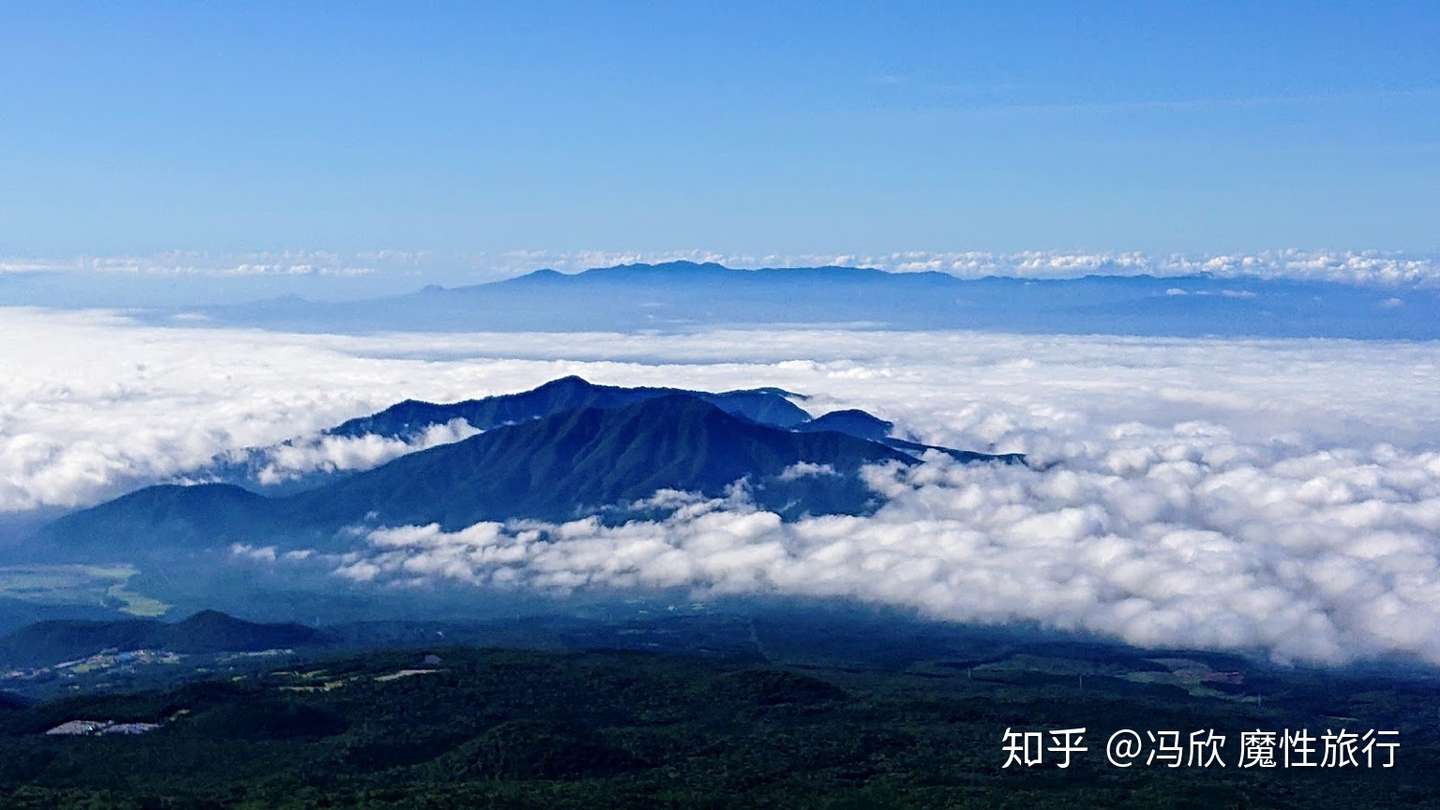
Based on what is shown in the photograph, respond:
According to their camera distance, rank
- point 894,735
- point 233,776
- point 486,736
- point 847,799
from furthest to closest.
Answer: point 894,735 < point 486,736 < point 233,776 < point 847,799

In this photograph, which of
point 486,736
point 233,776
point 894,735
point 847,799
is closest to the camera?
point 847,799

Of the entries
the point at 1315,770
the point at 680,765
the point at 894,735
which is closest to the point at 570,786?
the point at 680,765

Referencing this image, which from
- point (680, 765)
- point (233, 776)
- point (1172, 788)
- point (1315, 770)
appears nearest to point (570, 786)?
point (680, 765)

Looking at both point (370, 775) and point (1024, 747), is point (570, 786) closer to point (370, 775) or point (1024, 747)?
point (370, 775)

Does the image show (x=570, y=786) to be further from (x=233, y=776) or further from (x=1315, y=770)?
(x=1315, y=770)

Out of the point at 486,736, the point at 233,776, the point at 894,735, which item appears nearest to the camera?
the point at 233,776

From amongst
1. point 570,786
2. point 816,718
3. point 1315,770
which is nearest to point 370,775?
point 570,786

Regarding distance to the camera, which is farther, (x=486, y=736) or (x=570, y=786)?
(x=486, y=736)

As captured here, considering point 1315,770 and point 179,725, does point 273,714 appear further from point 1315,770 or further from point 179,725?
point 1315,770

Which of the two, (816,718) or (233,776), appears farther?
(816,718)
